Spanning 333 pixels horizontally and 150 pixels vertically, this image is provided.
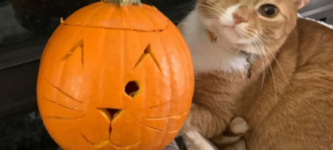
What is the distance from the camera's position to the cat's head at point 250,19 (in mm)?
1223

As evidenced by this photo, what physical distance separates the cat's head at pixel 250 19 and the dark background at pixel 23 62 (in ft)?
2.04

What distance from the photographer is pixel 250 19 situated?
124 cm

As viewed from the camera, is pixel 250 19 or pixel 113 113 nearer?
pixel 113 113

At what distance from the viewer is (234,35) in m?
1.25

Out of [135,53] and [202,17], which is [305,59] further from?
[135,53]

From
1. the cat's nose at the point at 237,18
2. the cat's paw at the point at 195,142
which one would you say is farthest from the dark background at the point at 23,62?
the cat's nose at the point at 237,18

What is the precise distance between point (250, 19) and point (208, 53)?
0.80ft

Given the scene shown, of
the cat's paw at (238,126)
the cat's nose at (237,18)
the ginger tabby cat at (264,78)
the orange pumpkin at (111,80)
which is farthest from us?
the cat's paw at (238,126)

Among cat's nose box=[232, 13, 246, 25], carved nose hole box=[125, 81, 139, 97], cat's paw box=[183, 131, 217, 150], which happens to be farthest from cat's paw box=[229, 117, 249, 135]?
carved nose hole box=[125, 81, 139, 97]

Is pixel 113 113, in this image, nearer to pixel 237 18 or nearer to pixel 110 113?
pixel 110 113

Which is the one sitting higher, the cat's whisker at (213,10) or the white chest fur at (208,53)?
the cat's whisker at (213,10)

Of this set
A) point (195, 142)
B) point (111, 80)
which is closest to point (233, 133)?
point (195, 142)

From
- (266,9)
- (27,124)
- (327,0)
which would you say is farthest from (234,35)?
(327,0)

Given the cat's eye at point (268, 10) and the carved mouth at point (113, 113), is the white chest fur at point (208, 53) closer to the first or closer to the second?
the cat's eye at point (268, 10)
